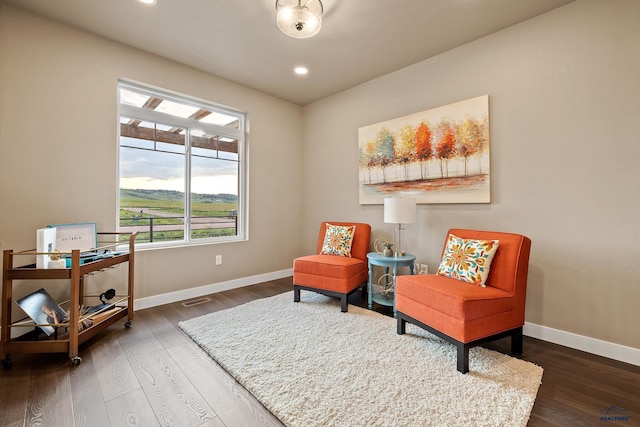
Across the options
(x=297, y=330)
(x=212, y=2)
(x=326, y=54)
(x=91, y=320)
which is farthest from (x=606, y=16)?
(x=91, y=320)

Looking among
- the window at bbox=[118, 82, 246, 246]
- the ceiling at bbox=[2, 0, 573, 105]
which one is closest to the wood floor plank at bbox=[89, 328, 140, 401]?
the window at bbox=[118, 82, 246, 246]

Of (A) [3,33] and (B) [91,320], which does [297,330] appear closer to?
Answer: (B) [91,320]

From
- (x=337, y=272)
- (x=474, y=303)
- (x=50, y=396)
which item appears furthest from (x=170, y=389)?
(x=474, y=303)

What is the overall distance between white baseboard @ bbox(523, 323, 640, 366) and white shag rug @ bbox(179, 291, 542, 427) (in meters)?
0.60

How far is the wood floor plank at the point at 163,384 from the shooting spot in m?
1.47

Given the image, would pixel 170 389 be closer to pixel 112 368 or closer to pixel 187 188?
pixel 112 368

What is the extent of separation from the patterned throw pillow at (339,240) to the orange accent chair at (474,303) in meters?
1.08

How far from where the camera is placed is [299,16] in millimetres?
2086

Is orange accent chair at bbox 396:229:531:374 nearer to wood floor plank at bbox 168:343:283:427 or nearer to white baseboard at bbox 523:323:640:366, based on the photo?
white baseboard at bbox 523:323:640:366

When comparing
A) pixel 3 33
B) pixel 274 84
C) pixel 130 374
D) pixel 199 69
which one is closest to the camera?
pixel 130 374

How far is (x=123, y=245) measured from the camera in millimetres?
2873

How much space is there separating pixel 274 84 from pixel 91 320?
3.21m

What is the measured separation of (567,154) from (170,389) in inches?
130

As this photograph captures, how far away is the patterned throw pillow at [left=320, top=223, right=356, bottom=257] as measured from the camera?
11.0ft
